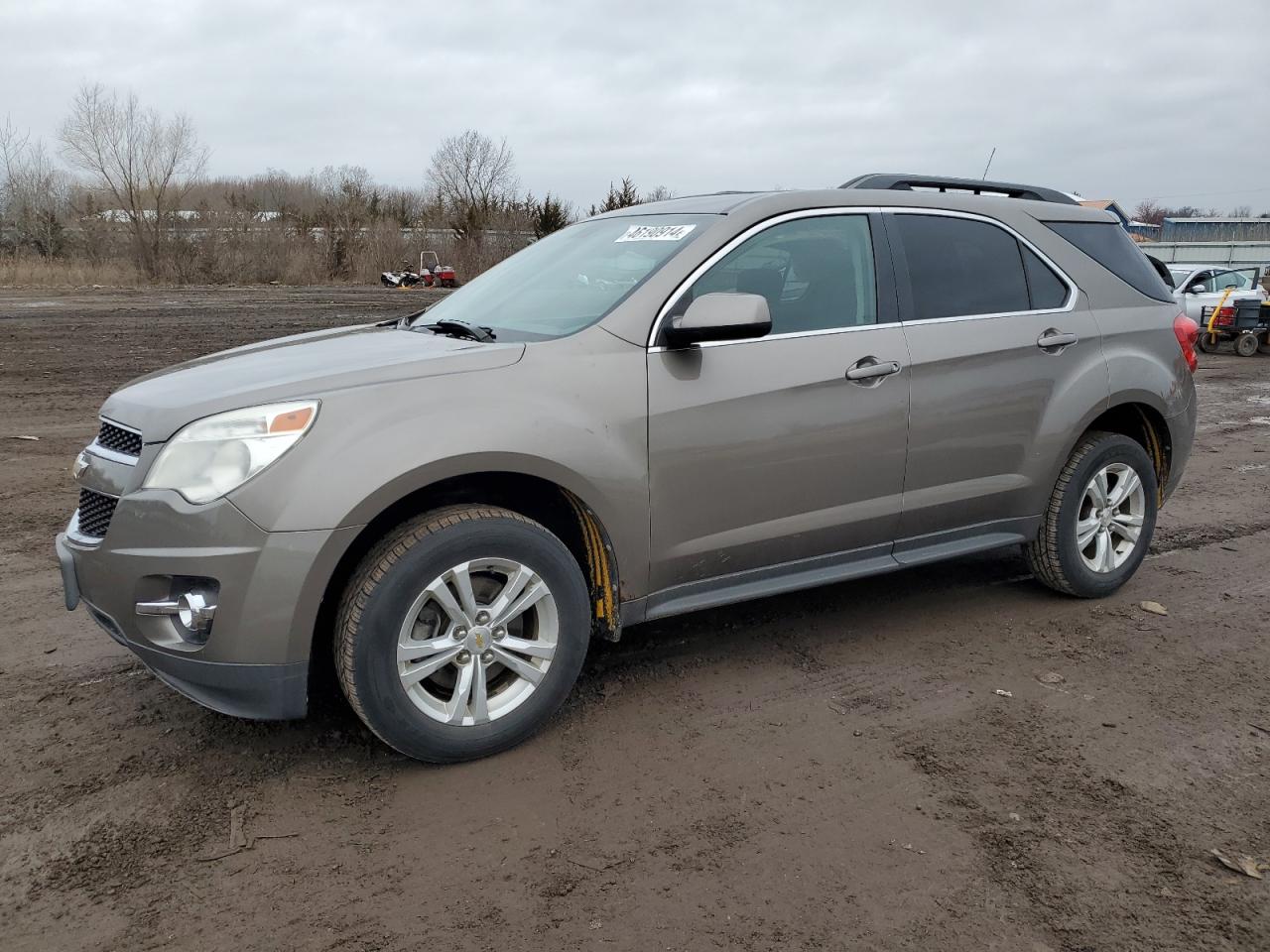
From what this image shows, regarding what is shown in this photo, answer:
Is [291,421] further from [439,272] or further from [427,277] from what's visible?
[427,277]

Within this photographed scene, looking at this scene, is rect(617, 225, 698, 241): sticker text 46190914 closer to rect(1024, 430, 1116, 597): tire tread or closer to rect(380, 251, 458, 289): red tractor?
rect(1024, 430, 1116, 597): tire tread

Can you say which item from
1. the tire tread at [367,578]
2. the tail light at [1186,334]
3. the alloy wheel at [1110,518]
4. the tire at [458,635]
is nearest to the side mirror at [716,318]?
the tire at [458,635]

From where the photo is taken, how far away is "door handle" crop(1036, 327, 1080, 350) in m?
4.39

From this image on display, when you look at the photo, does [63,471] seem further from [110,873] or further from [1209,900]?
[1209,900]

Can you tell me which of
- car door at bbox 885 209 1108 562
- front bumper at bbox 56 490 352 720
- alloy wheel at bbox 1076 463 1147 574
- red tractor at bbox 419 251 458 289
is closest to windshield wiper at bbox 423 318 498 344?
front bumper at bbox 56 490 352 720

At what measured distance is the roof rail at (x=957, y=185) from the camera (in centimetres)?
445

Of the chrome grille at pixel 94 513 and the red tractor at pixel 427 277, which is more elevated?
the red tractor at pixel 427 277

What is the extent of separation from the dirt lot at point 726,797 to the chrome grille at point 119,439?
3.33 feet

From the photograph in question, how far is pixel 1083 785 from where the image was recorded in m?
3.14

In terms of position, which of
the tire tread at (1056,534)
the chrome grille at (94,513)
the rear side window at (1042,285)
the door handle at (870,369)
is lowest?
the tire tread at (1056,534)

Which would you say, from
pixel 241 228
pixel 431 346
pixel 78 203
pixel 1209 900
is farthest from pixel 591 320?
pixel 78 203

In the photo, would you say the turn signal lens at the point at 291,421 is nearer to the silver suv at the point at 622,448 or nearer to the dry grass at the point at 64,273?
the silver suv at the point at 622,448

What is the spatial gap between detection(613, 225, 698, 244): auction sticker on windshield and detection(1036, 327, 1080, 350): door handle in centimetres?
172

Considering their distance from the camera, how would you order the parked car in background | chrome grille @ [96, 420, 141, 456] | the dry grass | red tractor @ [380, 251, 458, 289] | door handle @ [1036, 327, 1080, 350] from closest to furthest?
chrome grille @ [96, 420, 141, 456]
door handle @ [1036, 327, 1080, 350]
the parked car in background
the dry grass
red tractor @ [380, 251, 458, 289]
